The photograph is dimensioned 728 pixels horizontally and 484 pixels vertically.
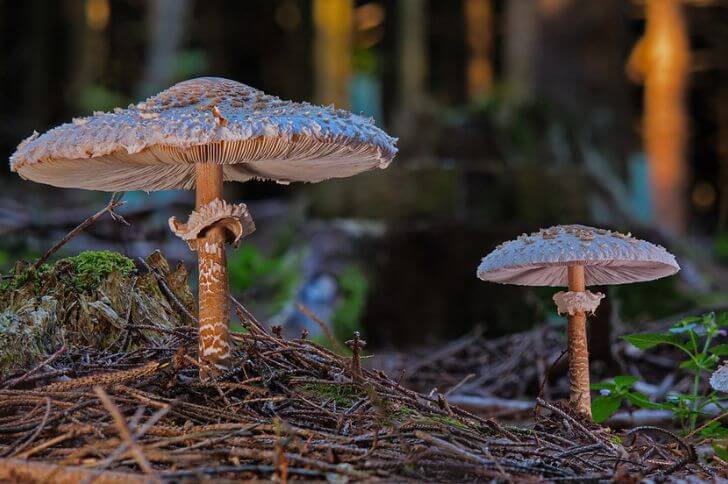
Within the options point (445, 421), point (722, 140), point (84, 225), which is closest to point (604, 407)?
point (445, 421)

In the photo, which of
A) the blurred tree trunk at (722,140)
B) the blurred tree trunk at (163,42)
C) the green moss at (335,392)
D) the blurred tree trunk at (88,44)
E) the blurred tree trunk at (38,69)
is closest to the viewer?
the green moss at (335,392)

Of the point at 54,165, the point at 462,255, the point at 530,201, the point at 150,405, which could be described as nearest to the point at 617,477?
the point at 150,405

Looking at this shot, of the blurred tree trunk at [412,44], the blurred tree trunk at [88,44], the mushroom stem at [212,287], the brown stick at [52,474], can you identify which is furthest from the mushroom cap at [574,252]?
the blurred tree trunk at [412,44]

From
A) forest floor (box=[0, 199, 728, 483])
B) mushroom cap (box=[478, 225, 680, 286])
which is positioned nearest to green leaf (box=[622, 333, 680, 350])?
mushroom cap (box=[478, 225, 680, 286])

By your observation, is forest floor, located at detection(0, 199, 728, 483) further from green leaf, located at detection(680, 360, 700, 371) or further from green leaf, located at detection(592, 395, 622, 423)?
green leaf, located at detection(680, 360, 700, 371)

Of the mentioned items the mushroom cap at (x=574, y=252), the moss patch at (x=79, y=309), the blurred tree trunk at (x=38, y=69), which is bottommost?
the moss patch at (x=79, y=309)

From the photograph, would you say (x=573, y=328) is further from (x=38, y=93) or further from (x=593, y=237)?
(x=38, y=93)

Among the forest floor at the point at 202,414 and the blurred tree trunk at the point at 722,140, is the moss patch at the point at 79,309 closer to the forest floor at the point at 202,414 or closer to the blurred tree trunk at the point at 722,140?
the forest floor at the point at 202,414

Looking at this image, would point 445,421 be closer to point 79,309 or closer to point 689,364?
point 689,364
